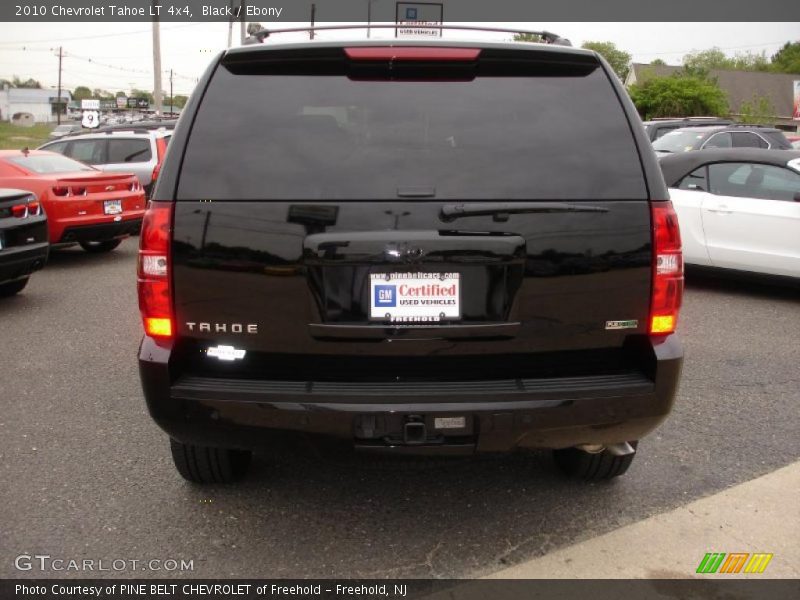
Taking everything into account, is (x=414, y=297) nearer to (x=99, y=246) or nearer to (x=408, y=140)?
(x=408, y=140)

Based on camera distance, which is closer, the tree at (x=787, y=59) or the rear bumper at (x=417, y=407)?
the rear bumper at (x=417, y=407)

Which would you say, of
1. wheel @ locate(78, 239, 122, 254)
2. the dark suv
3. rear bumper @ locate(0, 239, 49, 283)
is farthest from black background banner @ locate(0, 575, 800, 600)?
the dark suv

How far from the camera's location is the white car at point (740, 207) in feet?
25.4

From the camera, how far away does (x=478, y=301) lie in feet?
8.93

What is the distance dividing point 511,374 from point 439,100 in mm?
1053

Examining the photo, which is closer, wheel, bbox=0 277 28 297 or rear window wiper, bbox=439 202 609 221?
rear window wiper, bbox=439 202 609 221

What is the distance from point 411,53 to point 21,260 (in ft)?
18.9

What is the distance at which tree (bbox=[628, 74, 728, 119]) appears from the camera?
48.5 metres

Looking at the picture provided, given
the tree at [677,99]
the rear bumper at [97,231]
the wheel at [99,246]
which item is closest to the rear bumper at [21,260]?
the rear bumper at [97,231]

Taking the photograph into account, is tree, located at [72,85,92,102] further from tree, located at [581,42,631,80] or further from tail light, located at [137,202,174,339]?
tail light, located at [137,202,174,339]

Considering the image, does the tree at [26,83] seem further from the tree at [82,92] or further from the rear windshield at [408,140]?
the rear windshield at [408,140]

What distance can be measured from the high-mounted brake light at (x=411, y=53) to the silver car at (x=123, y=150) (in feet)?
36.7

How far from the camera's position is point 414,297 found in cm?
269

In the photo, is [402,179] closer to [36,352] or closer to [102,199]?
[36,352]
